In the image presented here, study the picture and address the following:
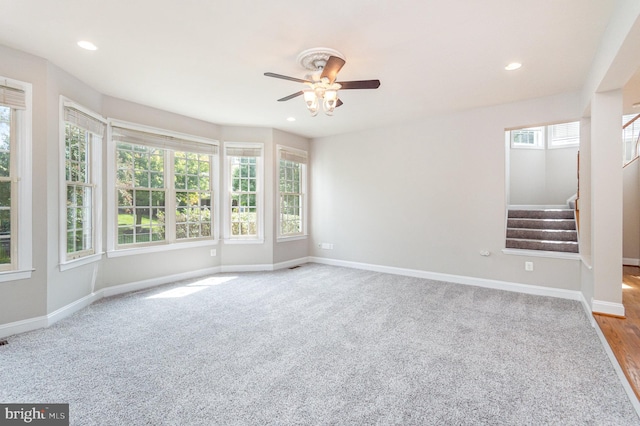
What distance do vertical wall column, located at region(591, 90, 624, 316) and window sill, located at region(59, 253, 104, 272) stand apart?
5.64 m

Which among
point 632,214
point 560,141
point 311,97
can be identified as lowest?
point 632,214

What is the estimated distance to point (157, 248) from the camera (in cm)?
461

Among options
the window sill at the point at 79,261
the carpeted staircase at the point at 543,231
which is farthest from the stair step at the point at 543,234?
the window sill at the point at 79,261

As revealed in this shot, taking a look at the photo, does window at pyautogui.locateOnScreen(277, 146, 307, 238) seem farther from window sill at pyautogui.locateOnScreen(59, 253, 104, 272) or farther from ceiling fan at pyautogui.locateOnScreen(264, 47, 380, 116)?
ceiling fan at pyautogui.locateOnScreen(264, 47, 380, 116)

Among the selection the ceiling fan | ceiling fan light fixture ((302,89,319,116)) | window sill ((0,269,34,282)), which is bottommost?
window sill ((0,269,34,282))

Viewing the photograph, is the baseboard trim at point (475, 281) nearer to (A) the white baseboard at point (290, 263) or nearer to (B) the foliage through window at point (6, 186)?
(A) the white baseboard at point (290, 263)

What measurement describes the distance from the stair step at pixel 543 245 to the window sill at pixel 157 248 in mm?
4905

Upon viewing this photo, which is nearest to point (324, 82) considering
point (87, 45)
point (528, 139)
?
point (87, 45)

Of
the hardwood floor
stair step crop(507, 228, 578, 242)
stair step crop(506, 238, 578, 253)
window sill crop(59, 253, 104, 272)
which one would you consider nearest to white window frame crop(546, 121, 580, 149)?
stair step crop(507, 228, 578, 242)

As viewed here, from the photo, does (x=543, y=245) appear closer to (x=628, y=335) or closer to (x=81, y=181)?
(x=628, y=335)

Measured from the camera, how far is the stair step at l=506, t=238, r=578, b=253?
13.5 ft

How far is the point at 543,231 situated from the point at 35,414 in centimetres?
599

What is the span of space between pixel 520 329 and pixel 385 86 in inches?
120

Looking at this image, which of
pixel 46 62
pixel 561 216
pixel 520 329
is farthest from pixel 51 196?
pixel 561 216
